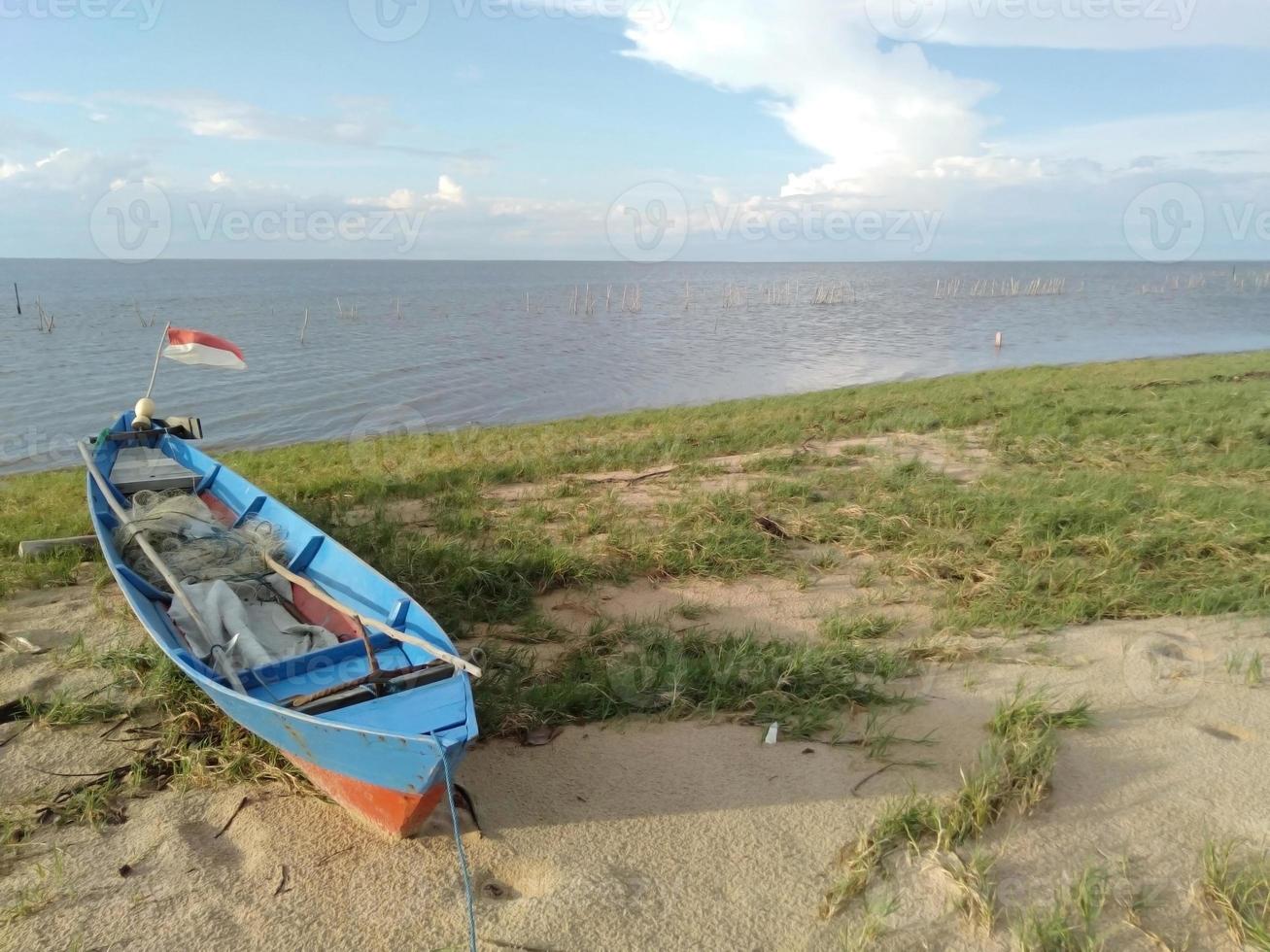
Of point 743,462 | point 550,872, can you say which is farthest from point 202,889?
point 743,462

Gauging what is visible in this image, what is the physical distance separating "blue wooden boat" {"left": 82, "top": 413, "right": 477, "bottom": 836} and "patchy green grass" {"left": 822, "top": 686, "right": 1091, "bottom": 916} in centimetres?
158

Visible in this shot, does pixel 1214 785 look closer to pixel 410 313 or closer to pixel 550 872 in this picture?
pixel 550 872

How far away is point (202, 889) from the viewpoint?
118 inches

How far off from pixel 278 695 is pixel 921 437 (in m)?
8.53

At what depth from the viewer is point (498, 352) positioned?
27531 millimetres

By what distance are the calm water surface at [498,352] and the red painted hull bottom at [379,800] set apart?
12403mm

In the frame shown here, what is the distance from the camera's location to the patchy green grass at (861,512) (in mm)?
5328

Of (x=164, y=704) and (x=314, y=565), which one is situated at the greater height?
(x=314, y=565)

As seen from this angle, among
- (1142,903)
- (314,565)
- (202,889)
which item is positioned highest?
(314,565)

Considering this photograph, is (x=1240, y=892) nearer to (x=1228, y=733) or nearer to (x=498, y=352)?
(x=1228, y=733)

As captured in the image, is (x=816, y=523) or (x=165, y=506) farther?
(x=816, y=523)

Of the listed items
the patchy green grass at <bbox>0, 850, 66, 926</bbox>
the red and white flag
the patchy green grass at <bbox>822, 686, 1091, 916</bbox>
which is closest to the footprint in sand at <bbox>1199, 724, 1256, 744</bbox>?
the patchy green grass at <bbox>822, 686, 1091, 916</bbox>

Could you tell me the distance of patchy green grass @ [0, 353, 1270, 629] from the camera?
17.5 feet

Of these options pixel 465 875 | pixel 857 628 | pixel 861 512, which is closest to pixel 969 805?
pixel 857 628
